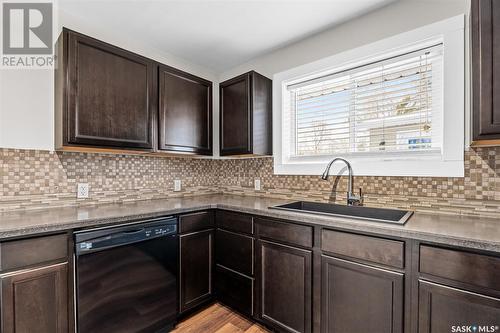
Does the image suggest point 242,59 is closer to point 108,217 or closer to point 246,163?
point 246,163

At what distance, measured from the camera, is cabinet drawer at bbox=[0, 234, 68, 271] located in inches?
46.4

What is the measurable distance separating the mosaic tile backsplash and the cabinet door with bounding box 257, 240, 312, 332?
68cm

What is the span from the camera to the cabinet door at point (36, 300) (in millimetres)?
1185

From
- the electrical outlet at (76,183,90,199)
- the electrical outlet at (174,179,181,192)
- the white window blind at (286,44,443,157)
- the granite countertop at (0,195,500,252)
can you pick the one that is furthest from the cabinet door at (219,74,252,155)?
the electrical outlet at (76,183,90,199)

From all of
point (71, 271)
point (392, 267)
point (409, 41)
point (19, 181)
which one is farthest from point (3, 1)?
point (392, 267)

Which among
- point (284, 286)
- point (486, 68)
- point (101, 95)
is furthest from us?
point (101, 95)

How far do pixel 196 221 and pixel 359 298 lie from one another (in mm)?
1271

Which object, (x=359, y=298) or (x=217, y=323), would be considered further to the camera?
(x=217, y=323)

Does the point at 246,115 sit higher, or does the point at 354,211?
the point at 246,115

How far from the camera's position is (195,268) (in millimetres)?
2006

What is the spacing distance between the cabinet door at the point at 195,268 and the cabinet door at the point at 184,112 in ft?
2.75

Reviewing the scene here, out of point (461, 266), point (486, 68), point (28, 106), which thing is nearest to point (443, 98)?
point (486, 68)

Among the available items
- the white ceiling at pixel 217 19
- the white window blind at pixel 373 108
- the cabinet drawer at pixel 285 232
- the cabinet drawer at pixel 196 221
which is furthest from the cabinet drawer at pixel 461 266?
the white ceiling at pixel 217 19

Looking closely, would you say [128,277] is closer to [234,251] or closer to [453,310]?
[234,251]
